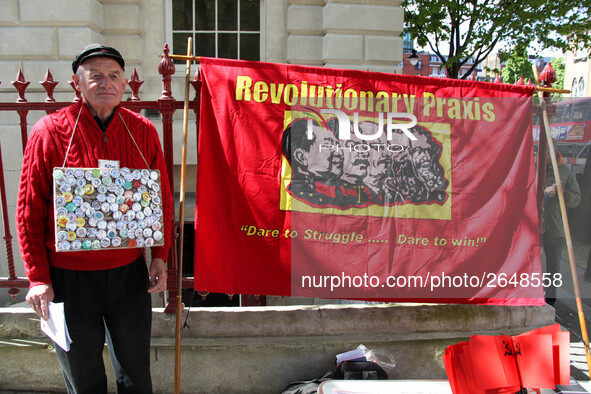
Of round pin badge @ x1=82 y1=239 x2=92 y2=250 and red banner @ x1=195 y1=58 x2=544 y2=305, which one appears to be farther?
red banner @ x1=195 y1=58 x2=544 y2=305

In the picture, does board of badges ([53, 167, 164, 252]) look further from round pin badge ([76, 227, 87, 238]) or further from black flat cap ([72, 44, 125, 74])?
black flat cap ([72, 44, 125, 74])

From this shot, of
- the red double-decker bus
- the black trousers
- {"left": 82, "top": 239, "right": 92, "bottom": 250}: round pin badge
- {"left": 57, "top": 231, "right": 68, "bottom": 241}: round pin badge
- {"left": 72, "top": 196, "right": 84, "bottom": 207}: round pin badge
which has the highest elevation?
the red double-decker bus

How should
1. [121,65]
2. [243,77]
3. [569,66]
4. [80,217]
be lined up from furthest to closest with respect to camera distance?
1. [569,66]
2. [243,77]
3. [121,65]
4. [80,217]

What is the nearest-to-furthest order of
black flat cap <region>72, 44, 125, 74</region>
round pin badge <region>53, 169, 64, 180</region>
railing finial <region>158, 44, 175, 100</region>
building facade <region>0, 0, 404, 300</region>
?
round pin badge <region>53, 169, 64, 180</region> < black flat cap <region>72, 44, 125, 74</region> < railing finial <region>158, 44, 175, 100</region> < building facade <region>0, 0, 404, 300</region>

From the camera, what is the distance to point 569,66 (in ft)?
140

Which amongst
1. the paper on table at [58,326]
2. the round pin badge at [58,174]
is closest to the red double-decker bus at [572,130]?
the round pin badge at [58,174]

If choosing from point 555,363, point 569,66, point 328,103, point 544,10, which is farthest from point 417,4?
point 569,66

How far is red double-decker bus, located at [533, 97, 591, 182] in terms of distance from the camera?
3.63 metres

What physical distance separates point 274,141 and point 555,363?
2114 millimetres

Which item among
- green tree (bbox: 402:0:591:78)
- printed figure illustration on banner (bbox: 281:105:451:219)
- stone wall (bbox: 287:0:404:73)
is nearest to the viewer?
printed figure illustration on banner (bbox: 281:105:451:219)

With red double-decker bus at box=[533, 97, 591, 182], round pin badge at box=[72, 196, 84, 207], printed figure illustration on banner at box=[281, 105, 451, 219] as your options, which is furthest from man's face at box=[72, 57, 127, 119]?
Answer: red double-decker bus at box=[533, 97, 591, 182]

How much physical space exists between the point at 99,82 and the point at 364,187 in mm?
1805

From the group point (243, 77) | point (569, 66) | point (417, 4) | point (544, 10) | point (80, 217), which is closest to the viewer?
point (80, 217)

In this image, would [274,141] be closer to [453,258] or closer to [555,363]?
[453,258]
